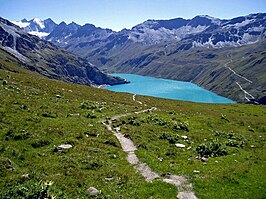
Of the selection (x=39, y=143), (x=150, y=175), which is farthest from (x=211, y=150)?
(x=39, y=143)

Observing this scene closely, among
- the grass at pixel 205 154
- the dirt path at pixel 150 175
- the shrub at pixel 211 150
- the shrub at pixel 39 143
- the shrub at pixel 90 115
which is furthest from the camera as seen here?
the shrub at pixel 90 115

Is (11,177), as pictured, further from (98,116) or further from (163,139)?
(98,116)

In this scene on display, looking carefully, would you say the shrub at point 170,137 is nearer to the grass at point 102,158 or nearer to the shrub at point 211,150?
the grass at point 102,158

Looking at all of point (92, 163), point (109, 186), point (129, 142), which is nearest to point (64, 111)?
point (129, 142)

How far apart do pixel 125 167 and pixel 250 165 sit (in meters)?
11.1

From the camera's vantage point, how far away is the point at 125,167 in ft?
82.7

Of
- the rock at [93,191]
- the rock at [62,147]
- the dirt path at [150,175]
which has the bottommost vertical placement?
the dirt path at [150,175]

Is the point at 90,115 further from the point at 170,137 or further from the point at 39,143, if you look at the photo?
the point at 39,143

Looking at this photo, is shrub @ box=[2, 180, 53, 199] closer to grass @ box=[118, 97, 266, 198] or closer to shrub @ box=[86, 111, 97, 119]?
grass @ box=[118, 97, 266, 198]

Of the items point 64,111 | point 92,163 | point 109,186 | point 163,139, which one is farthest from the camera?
point 64,111

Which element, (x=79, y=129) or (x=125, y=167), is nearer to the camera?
(x=125, y=167)

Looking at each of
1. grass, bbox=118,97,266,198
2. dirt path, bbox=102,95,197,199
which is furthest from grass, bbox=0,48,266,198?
dirt path, bbox=102,95,197,199

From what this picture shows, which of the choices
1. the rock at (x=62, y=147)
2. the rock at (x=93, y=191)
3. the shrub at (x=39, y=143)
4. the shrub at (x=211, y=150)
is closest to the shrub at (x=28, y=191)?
the rock at (x=93, y=191)

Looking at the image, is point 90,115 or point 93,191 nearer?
point 93,191
